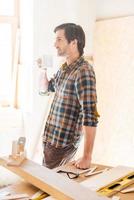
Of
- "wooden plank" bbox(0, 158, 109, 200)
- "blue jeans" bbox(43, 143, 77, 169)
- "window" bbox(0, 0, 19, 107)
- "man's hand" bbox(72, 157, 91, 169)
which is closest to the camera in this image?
"wooden plank" bbox(0, 158, 109, 200)

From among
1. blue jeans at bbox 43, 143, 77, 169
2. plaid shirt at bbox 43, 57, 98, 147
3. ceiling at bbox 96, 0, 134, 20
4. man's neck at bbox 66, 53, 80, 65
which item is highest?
ceiling at bbox 96, 0, 134, 20

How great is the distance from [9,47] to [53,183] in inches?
82.6

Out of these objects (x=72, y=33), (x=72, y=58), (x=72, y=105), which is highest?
(x=72, y=33)

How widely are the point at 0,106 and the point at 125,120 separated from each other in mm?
1231

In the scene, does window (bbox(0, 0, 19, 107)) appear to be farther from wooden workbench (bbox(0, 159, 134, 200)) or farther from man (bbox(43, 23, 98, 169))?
wooden workbench (bbox(0, 159, 134, 200))

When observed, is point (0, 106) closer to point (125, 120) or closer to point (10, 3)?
point (10, 3)

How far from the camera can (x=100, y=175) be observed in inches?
49.3

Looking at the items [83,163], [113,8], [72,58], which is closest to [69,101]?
[72,58]

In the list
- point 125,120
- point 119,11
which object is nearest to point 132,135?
point 125,120

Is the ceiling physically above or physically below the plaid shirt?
above

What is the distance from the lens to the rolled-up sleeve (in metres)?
1.49

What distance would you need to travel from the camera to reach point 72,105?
1.62 m

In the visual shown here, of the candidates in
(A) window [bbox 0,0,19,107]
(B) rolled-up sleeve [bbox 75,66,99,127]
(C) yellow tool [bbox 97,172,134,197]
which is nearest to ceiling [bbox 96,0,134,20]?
(A) window [bbox 0,0,19,107]

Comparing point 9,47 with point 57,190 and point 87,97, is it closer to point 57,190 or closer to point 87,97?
point 87,97
